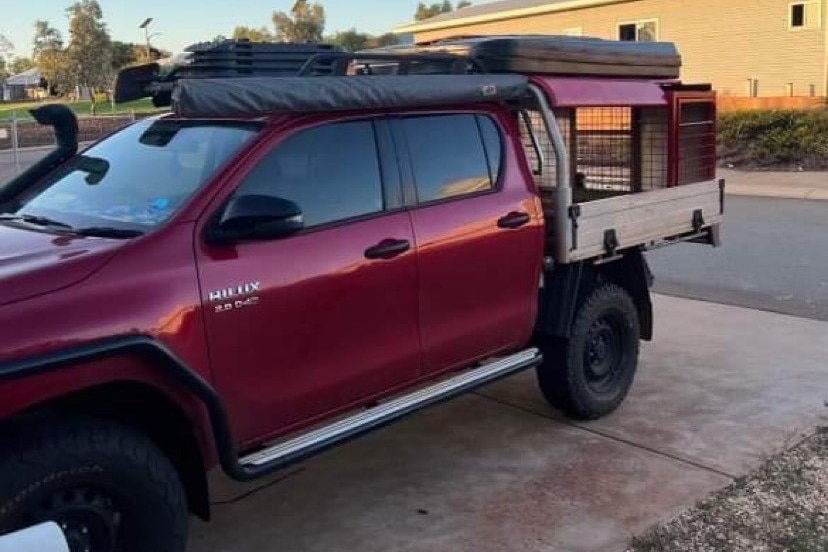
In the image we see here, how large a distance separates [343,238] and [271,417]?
31.4 inches

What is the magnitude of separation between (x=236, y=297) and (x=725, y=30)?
86.0 feet

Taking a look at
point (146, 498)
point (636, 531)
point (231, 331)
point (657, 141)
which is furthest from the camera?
point (657, 141)

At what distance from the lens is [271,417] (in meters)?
3.73

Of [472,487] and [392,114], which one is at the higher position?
[392,114]

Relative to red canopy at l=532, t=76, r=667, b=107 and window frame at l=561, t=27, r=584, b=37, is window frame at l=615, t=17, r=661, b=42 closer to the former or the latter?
window frame at l=561, t=27, r=584, b=37

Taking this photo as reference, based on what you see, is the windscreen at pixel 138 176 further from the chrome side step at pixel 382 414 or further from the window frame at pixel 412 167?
the chrome side step at pixel 382 414

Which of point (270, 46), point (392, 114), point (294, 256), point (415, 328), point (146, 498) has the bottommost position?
point (146, 498)

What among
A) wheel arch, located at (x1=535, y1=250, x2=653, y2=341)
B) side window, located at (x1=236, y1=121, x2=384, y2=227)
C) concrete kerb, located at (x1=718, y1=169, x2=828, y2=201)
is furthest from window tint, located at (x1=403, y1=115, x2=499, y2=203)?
concrete kerb, located at (x1=718, y1=169, x2=828, y2=201)

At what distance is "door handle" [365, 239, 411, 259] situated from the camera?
13.2ft

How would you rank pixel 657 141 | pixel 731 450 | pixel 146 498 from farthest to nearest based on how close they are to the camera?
1. pixel 657 141
2. pixel 731 450
3. pixel 146 498

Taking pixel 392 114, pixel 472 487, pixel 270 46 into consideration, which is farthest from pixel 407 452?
pixel 270 46

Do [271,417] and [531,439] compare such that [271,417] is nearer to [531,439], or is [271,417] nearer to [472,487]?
[472,487]

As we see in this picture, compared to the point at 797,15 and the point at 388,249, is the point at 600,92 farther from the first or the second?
the point at 797,15

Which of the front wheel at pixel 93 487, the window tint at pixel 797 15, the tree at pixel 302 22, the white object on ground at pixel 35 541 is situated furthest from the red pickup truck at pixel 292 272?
the tree at pixel 302 22
